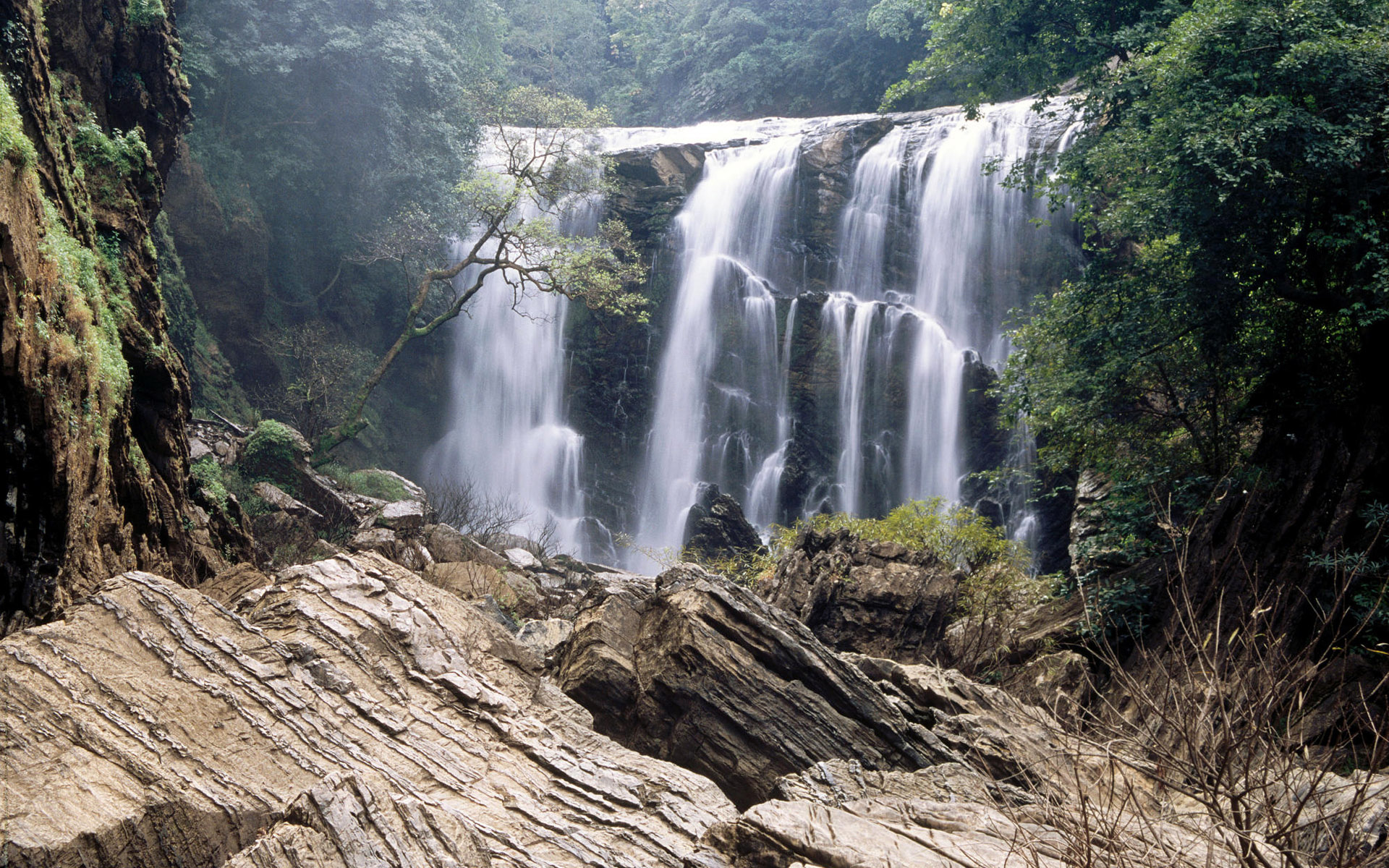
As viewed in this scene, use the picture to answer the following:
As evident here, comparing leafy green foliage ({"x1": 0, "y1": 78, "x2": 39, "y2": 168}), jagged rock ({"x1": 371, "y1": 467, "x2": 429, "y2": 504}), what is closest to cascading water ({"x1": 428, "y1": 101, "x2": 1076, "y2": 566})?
jagged rock ({"x1": 371, "y1": 467, "x2": 429, "y2": 504})

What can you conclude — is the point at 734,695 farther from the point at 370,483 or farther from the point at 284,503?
the point at 370,483

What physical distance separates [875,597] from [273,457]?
38.0 feet

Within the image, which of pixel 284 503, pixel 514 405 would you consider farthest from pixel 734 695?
pixel 514 405

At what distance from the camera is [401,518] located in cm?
1303

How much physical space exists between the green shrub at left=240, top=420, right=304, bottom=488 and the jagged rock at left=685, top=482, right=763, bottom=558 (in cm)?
809

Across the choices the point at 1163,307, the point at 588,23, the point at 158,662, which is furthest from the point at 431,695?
the point at 588,23

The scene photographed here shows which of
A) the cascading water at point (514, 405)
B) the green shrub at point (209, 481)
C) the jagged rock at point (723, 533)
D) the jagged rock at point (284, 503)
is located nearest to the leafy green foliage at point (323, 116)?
the cascading water at point (514, 405)

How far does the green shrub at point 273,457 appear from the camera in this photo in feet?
49.4

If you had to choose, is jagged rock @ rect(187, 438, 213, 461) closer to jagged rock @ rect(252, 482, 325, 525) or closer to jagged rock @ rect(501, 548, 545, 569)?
jagged rock @ rect(252, 482, 325, 525)

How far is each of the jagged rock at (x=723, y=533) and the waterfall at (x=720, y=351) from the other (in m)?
3.59

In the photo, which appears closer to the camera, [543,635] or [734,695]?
[734,695]

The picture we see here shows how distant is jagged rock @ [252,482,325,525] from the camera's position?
44.8 ft

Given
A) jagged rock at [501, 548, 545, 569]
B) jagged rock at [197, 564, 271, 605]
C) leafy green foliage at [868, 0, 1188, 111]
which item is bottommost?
jagged rock at [501, 548, 545, 569]

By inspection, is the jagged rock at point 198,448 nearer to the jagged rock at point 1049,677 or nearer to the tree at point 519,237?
the tree at point 519,237
